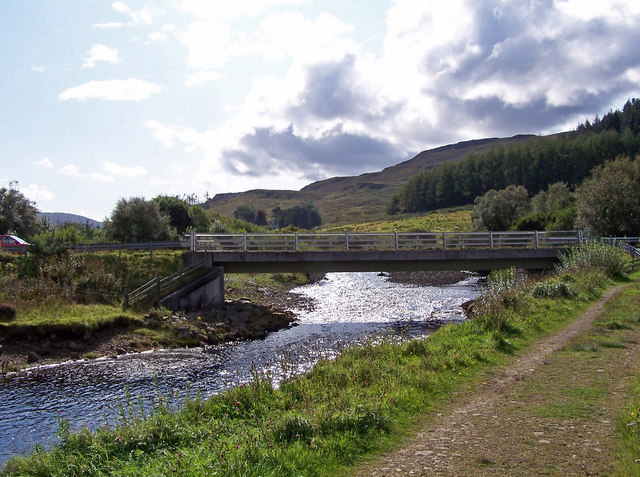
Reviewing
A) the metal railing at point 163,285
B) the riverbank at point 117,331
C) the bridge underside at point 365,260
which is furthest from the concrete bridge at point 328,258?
the riverbank at point 117,331

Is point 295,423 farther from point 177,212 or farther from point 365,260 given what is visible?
point 177,212

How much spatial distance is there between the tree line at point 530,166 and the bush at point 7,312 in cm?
13026

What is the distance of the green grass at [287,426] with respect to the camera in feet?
23.6

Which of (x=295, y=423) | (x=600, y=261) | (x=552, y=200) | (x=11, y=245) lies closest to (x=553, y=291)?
(x=600, y=261)

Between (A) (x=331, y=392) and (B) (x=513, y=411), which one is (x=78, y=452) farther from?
(B) (x=513, y=411)

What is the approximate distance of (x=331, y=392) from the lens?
A: 10.3 metres

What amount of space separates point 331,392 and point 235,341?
55.5 ft

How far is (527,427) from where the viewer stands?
26.8ft

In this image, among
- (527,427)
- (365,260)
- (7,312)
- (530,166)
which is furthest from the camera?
(530,166)

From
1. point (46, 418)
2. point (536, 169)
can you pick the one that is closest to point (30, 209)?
point (46, 418)

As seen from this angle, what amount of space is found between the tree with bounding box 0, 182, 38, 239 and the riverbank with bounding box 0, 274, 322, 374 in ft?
116

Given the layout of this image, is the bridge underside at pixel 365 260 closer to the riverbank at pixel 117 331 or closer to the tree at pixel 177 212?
the riverbank at pixel 117 331

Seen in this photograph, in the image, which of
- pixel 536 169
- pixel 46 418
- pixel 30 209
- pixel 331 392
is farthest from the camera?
pixel 536 169

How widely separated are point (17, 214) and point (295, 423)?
5837 centimetres
